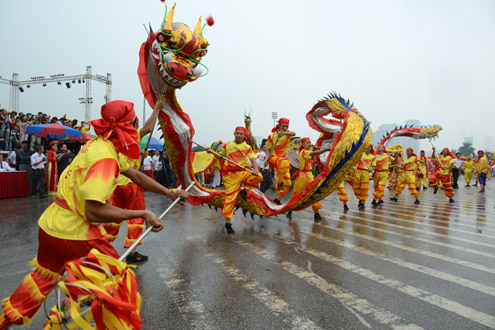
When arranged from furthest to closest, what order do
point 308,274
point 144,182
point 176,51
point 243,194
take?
point 243,194, point 176,51, point 308,274, point 144,182

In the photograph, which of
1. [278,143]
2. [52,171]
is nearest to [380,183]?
[278,143]

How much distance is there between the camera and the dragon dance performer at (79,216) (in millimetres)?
1978

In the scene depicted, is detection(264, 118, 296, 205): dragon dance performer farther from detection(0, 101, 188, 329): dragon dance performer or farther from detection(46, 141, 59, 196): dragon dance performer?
detection(46, 141, 59, 196): dragon dance performer

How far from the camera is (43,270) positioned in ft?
7.09

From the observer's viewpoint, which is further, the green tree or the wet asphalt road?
the green tree

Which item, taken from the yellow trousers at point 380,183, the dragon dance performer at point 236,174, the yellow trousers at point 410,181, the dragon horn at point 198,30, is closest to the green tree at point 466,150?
the yellow trousers at point 410,181

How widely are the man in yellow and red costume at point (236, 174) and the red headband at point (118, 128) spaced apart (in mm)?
3733

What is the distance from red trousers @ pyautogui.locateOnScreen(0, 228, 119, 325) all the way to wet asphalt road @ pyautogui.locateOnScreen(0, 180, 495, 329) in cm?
78

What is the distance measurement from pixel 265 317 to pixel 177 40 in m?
3.72

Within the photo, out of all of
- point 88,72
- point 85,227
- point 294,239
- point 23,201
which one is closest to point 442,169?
point 294,239

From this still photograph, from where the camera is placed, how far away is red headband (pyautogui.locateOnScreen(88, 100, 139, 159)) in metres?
2.17

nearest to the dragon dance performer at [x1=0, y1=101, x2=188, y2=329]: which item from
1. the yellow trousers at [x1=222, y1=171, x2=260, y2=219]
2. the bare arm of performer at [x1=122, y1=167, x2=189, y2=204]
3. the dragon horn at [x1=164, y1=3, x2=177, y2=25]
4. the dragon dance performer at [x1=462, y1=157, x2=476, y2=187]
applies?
the bare arm of performer at [x1=122, y1=167, x2=189, y2=204]

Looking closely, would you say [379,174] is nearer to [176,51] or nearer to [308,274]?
[308,274]

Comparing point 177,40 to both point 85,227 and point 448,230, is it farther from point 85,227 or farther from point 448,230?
point 448,230
